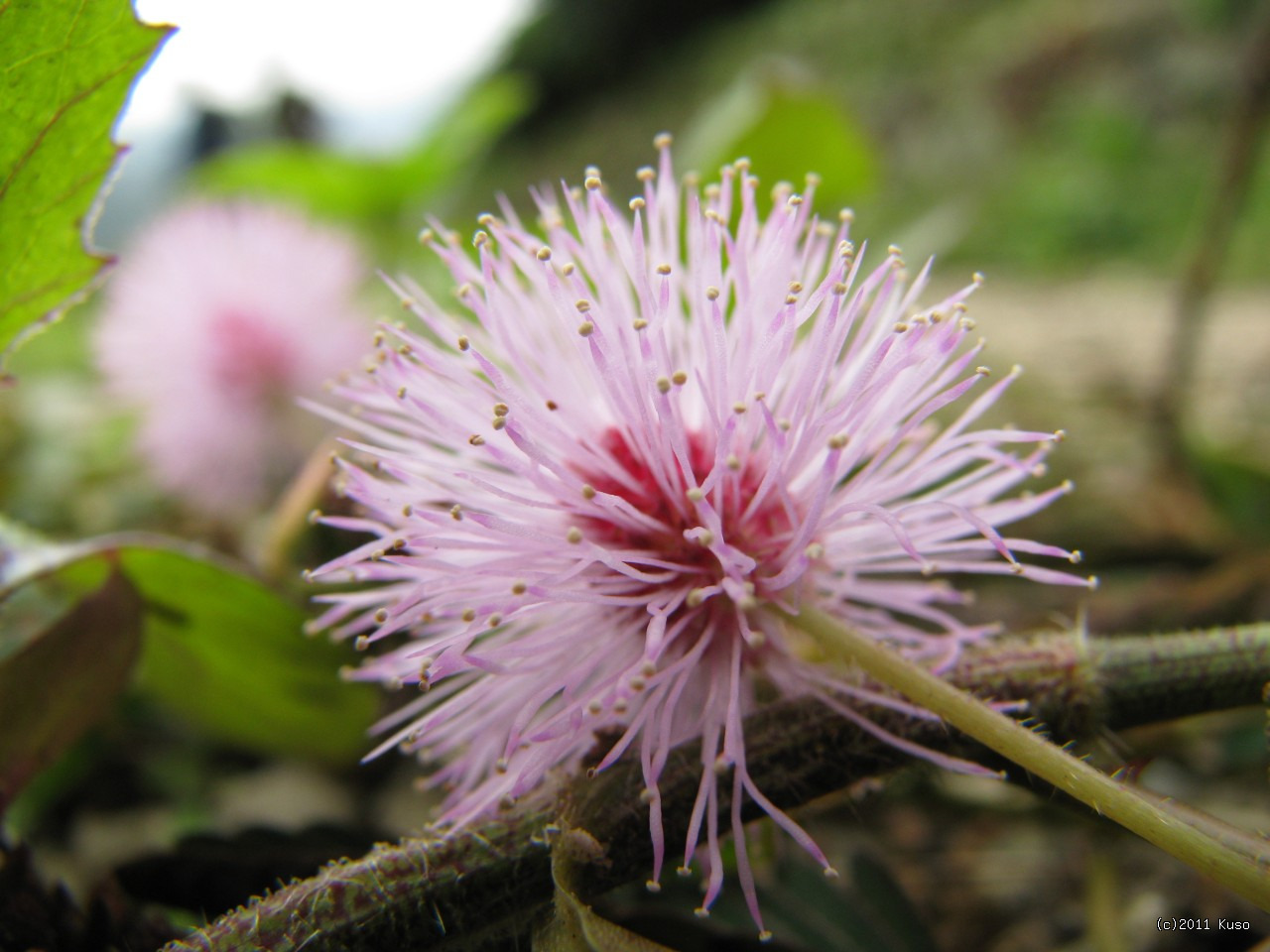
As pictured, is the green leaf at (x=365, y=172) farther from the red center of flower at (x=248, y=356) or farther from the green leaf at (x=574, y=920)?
the green leaf at (x=574, y=920)

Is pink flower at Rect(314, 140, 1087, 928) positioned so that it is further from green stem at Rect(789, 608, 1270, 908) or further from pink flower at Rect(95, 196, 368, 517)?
pink flower at Rect(95, 196, 368, 517)

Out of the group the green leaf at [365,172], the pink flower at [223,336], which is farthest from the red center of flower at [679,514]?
the green leaf at [365,172]

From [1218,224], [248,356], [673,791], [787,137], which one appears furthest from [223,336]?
[1218,224]

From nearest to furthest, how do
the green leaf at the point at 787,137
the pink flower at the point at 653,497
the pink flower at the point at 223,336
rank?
the pink flower at the point at 653,497 → the pink flower at the point at 223,336 → the green leaf at the point at 787,137

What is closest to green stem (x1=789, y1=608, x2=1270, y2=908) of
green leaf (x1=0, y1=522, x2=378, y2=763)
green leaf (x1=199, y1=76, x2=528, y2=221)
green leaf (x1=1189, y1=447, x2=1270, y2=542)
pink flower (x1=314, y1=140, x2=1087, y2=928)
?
pink flower (x1=314, y1=140, x2=1087, y2=928)

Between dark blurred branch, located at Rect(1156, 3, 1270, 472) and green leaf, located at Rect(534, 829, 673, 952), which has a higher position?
dark blurred branch, located at Rect(1156, 3, 1270, 472)

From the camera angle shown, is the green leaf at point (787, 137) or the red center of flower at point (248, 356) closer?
the red center of flower at point (248, 356)

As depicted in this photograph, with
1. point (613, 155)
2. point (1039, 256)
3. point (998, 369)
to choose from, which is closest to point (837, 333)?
point (998, 369)
